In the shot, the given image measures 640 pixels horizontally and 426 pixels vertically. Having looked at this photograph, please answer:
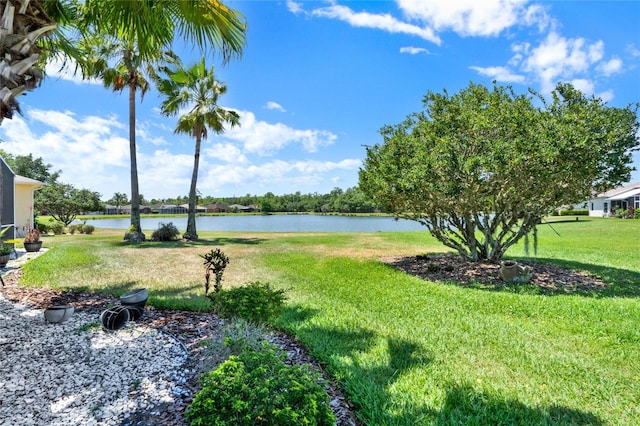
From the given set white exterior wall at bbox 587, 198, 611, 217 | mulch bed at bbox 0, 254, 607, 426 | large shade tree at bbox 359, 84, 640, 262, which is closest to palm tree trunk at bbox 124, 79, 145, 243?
mulch bed at bbox 0, 254, 607, 426

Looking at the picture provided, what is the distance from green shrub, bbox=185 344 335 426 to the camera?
5.79ft

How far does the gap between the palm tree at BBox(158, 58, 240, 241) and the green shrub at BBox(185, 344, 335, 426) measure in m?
15.4

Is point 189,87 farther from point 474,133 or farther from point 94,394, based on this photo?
point 94,394

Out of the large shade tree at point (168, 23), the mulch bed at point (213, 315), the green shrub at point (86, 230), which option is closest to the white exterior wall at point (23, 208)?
the green shrub at point (86, 230)

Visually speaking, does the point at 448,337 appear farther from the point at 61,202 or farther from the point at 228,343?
the point at 61,202

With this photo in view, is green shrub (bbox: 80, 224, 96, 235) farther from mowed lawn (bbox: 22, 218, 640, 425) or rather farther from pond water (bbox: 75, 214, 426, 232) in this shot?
mowed lawn (bbox: 22, 218, 640, 425)

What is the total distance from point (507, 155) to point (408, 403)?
17.8 ft

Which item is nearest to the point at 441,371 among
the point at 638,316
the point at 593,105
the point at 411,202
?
the point at 638,316

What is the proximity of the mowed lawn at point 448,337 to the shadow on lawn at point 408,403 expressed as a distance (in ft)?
0.03

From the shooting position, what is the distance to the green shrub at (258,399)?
69.5 inches

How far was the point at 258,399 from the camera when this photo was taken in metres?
1.83

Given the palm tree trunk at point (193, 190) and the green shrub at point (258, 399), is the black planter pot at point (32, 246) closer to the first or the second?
the palm tree trunk at point (193, 190)

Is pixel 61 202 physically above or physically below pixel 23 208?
above

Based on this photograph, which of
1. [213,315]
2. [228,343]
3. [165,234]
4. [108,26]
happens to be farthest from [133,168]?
[228,343]
